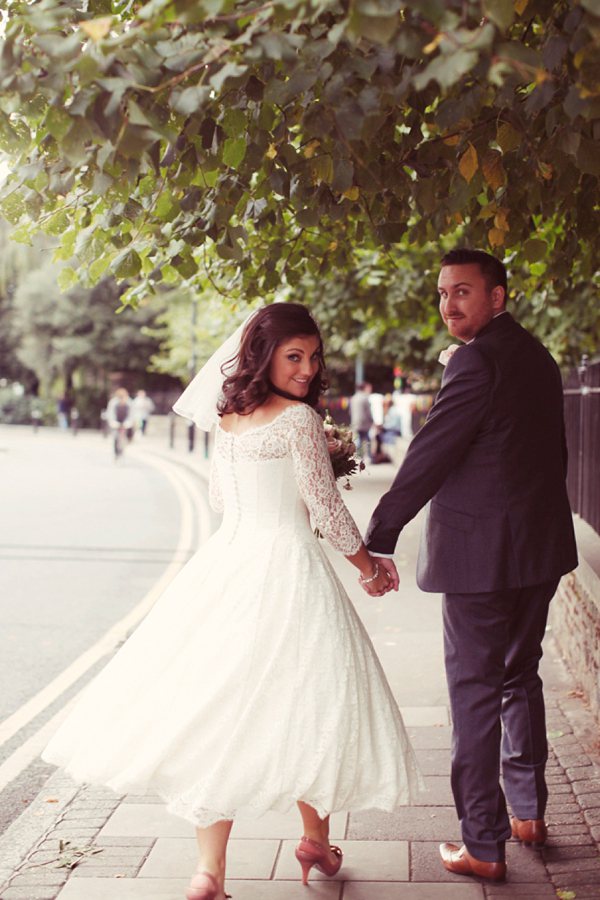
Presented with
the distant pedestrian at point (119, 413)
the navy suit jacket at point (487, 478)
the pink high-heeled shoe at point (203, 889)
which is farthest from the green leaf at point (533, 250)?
the distant pedestrian at point (119, 413)

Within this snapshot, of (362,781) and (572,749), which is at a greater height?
(362,781)

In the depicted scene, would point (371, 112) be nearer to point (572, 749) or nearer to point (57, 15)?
point (57, 15)

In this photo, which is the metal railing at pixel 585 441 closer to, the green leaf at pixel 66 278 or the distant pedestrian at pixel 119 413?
the green leaf at pixel 66 278

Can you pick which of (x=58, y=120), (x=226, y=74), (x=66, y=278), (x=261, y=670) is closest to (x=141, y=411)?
(x=66, y=278)

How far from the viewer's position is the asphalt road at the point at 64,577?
220 inches

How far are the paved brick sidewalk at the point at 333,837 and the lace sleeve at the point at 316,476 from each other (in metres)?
1.21

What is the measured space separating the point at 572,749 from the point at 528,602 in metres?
1.57

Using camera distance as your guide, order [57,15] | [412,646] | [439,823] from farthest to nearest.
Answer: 1. [412,646]
2. [439,823]
3. [57,15]

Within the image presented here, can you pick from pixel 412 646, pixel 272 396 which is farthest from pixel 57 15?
pixel 412 646

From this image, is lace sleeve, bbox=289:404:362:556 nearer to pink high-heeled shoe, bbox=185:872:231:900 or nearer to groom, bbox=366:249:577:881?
groom, bbox=366:249:577:881

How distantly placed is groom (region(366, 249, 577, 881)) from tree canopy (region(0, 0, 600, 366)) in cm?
62

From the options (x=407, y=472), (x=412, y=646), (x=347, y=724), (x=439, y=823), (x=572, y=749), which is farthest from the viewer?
(x=412, y=646)

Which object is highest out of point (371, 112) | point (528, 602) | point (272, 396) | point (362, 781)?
point (371, 112)

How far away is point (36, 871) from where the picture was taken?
356 centimetres
